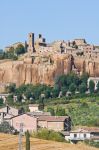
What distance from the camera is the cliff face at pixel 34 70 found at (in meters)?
110

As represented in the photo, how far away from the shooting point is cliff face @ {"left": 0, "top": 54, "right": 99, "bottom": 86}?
10969 cm

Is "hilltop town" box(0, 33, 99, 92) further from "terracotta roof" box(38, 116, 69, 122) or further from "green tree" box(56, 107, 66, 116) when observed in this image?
"terracotta roof" box(38, 116, 69, 122)

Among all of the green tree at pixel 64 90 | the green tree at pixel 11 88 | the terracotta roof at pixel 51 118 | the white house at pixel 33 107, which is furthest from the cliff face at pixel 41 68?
the terracotta roof at pixel 51 118

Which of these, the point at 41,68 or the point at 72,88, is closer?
the point at 72,88

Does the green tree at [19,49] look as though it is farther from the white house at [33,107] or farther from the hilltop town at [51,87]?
the white house at [33,107]

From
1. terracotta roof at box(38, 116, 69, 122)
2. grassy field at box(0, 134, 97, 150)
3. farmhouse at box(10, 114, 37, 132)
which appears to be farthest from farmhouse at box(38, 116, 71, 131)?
grassy field at box(0, 134, 97, 150)

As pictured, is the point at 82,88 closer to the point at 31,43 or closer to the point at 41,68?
the point at 41,68

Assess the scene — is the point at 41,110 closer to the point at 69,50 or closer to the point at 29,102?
the point at 29,102

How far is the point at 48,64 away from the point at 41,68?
1.24m

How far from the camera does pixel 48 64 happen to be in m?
111

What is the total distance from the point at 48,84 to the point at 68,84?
789cm

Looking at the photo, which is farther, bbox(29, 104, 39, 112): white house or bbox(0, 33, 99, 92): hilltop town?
bbox(0, 33, 99, 92): hilltop town

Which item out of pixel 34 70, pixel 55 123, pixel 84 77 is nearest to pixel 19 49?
pixel 34 70

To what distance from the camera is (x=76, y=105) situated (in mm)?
84938
